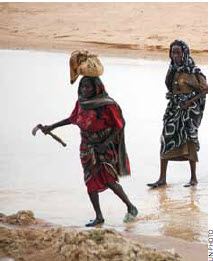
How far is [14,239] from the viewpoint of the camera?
553 centimetres

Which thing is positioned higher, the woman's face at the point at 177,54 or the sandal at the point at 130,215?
the woman's face at the point at 177,54

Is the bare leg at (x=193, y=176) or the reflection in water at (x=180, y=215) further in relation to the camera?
the bare leg at (x=193, y=176)

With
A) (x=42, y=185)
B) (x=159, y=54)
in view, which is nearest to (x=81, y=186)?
(x=42, y=185)

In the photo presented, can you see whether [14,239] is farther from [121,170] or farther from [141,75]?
[141,75]

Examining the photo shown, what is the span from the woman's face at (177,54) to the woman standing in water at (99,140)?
63 centimetres

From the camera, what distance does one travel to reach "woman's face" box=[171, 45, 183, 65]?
582 cm

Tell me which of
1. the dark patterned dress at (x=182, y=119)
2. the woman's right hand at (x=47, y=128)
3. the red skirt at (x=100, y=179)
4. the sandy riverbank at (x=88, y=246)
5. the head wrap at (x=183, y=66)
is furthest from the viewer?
the dark patterned dress at (x=182, y=119)

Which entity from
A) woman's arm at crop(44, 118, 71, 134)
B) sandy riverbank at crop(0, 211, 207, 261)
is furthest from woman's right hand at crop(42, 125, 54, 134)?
sandy riverbank at crop(0, 211, 207, 261)

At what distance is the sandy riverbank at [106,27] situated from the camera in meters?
5.97

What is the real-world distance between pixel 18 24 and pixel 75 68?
765mm

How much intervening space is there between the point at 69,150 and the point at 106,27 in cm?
88

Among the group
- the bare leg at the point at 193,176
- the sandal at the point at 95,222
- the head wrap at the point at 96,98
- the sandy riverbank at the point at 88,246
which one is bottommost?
the sandy riverbank at the point at 88,246

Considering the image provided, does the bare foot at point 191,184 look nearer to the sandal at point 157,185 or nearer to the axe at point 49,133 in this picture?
the sandal at point 157,185

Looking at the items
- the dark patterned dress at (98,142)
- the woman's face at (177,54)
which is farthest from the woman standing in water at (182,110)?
the dark patterned dress at (98,142)
